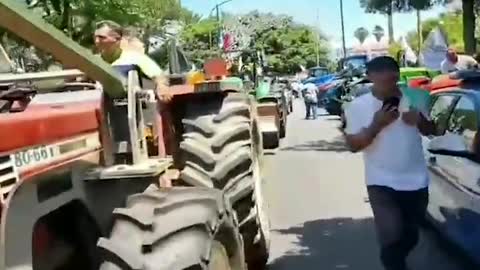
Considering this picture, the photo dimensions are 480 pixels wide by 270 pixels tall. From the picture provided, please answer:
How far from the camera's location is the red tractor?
4188 millimetres

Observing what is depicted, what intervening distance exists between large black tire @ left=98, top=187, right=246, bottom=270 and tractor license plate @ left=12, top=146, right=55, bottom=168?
1.71 ft

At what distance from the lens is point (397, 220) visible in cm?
673

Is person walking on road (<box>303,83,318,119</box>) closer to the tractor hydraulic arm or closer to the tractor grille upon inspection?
the tractor hydraulic arm

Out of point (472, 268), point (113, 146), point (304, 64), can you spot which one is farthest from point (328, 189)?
point (304, 64)

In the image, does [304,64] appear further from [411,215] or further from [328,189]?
[411,215]

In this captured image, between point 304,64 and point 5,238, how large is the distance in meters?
99.5

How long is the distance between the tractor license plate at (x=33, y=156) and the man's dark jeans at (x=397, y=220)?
9.11ft

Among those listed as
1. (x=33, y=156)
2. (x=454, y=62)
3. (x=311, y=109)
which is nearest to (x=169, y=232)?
(x=33, y=156)

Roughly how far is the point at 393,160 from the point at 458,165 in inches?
53.8

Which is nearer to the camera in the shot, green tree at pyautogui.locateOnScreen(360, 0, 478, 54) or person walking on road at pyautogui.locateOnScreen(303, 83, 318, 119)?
green tree at pyautogui.locateOnScreen(360, 0, 478, 54)

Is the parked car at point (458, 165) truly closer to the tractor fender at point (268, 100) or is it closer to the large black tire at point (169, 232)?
the large black tire at point (169, 232)

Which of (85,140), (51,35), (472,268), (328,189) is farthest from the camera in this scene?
(328,189)

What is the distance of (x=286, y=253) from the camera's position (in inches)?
388

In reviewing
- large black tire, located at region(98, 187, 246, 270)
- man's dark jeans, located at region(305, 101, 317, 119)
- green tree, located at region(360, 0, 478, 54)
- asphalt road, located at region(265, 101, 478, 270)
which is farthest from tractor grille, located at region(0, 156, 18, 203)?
man's dark jeans, located at region(305, 101, 317, 119)
